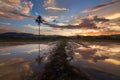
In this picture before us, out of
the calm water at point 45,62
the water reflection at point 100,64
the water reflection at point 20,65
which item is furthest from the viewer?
the water reflection at point 100,64

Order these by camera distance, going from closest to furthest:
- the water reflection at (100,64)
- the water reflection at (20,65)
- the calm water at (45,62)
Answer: the water reflection at (20,65)
the calm water at (45,62)
the water reflection at (100,64)

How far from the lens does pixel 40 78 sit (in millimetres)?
7480

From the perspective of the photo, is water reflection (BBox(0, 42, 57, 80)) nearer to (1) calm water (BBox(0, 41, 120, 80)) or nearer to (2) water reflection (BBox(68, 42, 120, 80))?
(1) calm water (BBox(0, 41, 120, 80))

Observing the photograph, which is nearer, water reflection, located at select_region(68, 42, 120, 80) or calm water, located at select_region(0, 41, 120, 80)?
calm water, located at select_region(0, 41, 120, 80)

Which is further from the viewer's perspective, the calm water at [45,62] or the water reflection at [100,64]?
the water reflection at [100,64]

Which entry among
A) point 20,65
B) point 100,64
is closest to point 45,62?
point 20,65

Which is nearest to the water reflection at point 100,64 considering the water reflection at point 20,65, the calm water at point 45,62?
the calm water at point 45,62

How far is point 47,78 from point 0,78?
8.06 ft

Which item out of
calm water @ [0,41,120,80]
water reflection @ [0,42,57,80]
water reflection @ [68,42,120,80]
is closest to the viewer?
water reflection @ [0,42,57,80]

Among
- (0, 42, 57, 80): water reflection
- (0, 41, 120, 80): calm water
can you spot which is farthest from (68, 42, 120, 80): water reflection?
(0, 42, 57, 80): water reflection

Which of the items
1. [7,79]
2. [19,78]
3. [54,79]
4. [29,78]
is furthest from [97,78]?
[7,79]

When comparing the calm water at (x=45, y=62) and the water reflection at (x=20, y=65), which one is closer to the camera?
the water reflection at (x=20, y=65)

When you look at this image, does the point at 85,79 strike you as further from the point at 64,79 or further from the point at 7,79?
the point at 7,79

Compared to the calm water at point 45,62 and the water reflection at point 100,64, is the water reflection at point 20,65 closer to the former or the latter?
the calm water at point 45,62
